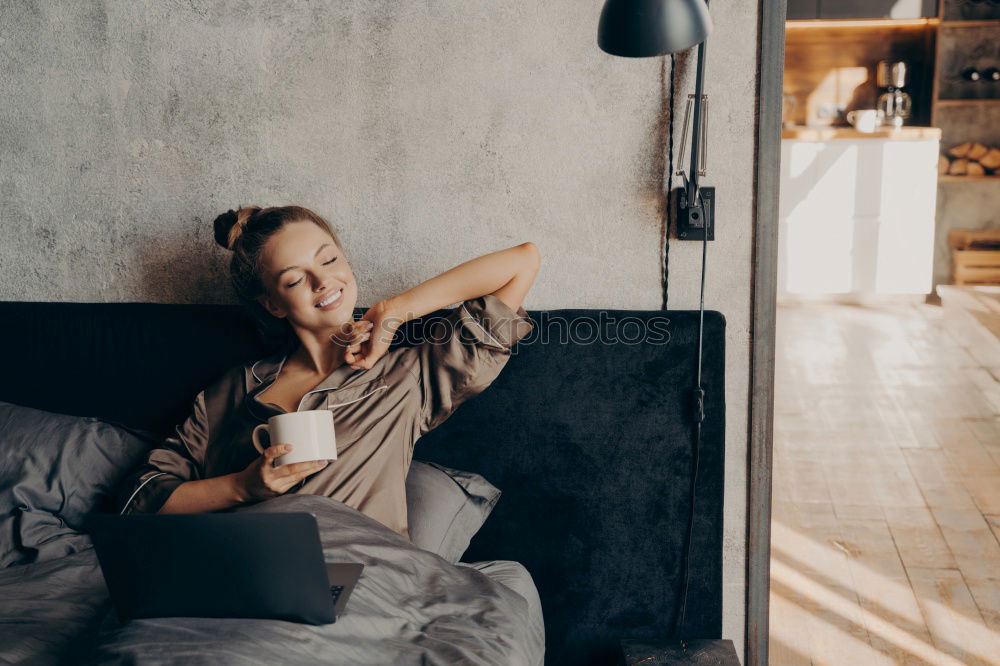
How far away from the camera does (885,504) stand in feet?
8.73

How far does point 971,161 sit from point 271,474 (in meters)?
5.11

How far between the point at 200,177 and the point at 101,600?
90 cm

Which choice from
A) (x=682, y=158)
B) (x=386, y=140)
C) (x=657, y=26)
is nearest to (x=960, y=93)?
(x=682, y=158)

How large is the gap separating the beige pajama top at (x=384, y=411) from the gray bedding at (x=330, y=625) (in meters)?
0.12

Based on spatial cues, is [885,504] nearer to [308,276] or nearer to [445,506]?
[445,506]

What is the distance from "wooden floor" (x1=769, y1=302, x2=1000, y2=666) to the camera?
6.63 ft

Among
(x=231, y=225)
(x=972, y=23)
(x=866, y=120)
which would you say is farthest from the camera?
(x=972, y=23)

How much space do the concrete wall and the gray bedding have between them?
64 cm

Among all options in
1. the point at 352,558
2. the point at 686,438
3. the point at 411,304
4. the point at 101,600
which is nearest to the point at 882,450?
the point at 686,438

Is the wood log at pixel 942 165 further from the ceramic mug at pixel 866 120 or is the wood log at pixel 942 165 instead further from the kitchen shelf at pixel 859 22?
the kitchen shelf at pixel 859 22

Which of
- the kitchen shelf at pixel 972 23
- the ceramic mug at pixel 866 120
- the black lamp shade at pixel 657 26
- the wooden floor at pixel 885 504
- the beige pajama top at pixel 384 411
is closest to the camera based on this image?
the black lamp shade at pixel 657 26

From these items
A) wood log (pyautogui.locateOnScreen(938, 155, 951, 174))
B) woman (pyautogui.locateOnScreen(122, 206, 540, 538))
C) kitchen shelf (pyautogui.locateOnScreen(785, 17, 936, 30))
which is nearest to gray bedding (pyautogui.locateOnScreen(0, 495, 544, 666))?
woman (pyautogui.locateOnScreen(122, 206, 540, 538))

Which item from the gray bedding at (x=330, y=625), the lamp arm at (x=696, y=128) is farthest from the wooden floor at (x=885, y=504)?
the lamp arm at (x=696, y=128)

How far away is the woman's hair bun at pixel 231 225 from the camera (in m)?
1.57
